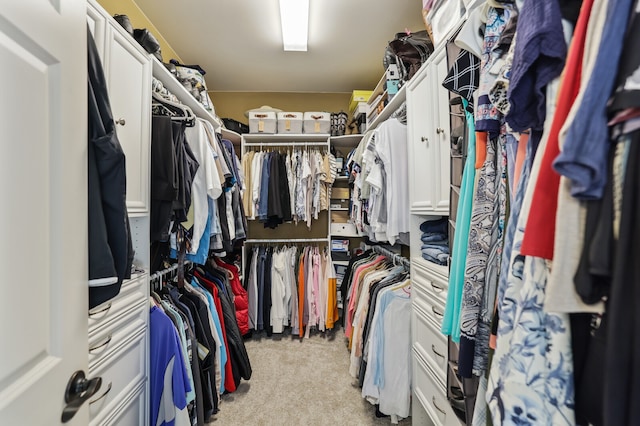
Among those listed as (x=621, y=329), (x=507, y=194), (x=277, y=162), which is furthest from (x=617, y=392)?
(x=277, y=162)

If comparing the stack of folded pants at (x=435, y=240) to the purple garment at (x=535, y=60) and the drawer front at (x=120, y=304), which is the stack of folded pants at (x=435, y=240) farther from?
the drawer front at (x=120, y=304)

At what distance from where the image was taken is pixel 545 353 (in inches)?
18.4

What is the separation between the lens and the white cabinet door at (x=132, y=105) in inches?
42.5

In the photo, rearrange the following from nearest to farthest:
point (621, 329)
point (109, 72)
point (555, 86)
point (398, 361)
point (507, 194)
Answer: point (621, 329), point (555, 86), point (507, 194), point (109, 72), point (398, 361)

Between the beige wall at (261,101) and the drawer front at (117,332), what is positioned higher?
the beige wall at (261,101)

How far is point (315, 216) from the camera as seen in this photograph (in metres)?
2.77

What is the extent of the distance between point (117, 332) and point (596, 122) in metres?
1.47

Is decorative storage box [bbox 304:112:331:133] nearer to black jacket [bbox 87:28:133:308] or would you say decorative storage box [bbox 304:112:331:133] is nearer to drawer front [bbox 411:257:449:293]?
drawer front [bbox 411:257:449:293]

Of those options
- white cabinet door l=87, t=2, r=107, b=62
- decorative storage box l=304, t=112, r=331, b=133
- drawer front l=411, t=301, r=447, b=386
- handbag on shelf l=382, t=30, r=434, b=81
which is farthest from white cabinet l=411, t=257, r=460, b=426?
decorative storage box l=304, t=112, r=331, b=133

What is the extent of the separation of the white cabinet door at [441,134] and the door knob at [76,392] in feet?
4.23

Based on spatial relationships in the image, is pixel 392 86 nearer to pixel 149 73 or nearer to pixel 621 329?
pixel 149 73

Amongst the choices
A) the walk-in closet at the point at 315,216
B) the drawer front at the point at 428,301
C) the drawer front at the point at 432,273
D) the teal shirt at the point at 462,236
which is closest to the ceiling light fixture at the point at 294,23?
the walk-in closet at the point at 315,216

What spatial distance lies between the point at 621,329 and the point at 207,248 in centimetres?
162

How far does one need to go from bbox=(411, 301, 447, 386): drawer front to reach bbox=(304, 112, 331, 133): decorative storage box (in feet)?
6.59
